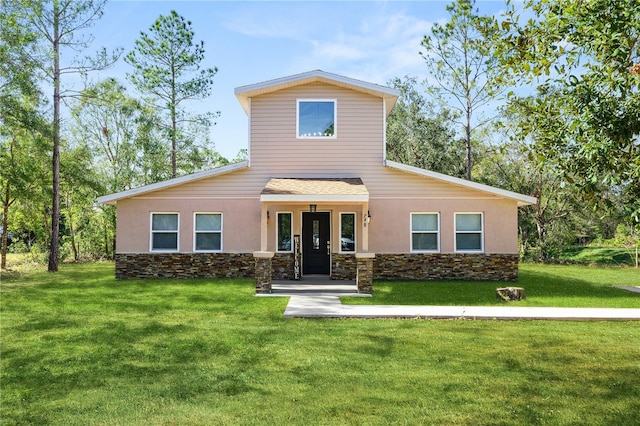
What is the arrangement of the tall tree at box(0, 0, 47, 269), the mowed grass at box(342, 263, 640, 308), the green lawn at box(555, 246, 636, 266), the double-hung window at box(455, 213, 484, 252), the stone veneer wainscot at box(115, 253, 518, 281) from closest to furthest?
the mowed grass at box(342, 263, 640, 308) < the stone veneer wainscot at box(115, 253, 518, 281) < the double-hung window at box(455, 213, 484, 252) < the tall tree at box(0, 0, 47, 269) < the green lawn at box(555, 246, 636, 266)

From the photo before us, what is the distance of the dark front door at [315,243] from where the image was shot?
15.4 metres

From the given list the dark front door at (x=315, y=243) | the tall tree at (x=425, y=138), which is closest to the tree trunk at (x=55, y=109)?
the dark front door at (x=315, y=243)

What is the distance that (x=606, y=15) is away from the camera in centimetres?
491

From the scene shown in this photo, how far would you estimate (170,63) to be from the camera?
2344 centimetres

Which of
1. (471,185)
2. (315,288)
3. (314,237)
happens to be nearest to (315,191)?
(314,237)

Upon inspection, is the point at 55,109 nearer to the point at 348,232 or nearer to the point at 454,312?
the point at 348,232

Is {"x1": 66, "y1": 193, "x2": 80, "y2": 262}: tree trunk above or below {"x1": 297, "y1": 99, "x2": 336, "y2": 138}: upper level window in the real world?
below

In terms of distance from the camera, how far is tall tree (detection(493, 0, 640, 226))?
187 inches

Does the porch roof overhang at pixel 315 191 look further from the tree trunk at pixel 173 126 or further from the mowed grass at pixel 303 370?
the tree trunk at pixel 173 126

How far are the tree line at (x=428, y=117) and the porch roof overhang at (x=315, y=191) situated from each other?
176 inches

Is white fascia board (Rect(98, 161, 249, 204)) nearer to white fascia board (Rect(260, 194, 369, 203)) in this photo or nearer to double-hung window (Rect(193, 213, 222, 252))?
double-hung window (Rect(193, 213, 222, 252))

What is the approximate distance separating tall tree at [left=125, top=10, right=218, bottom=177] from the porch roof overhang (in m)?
11.4

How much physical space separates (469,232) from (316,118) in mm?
6024

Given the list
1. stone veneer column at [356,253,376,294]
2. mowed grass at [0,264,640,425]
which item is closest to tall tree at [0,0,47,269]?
mowed grass at [0,264,640,425]
